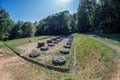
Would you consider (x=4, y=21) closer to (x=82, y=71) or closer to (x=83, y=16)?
(x=83, y=16)

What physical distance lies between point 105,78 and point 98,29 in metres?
57.6

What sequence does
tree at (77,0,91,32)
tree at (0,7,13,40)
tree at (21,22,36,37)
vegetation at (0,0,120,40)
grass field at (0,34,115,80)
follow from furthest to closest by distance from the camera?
tree at (21,22,36,37) → tree at (77,0,91,32) → tree at (0,7,13,40) → vegetation at (0,0,120,40) → grass field at (0,34,115,80)

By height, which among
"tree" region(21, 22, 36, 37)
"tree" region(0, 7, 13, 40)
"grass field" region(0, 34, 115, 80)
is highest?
"tree" region(0, 7, 13, 40)

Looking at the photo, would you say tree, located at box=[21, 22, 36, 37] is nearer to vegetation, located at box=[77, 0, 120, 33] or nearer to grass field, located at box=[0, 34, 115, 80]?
vegetation, located at box=[77, 0, 120, 33]

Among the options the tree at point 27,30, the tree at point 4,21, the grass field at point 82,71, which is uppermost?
the tree at point 4,21

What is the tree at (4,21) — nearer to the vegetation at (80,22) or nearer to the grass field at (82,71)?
the vegetation at (80,22)

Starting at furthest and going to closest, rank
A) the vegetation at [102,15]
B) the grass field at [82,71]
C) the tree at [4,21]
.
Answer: the tree at [4,21], the vegetation at [102,15], the grass field at [82,71]

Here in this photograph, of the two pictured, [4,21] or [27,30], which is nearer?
[4,21]

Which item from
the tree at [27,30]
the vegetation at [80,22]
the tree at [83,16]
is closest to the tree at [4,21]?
the vegetation at [80,22]

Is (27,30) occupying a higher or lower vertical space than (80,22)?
lower

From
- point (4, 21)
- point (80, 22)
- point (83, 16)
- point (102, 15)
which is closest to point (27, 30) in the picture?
point (4, 21)

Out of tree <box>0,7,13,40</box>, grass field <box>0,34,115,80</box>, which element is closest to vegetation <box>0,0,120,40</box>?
tree <box>0,7,13,40</box>

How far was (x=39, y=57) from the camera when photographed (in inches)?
1073

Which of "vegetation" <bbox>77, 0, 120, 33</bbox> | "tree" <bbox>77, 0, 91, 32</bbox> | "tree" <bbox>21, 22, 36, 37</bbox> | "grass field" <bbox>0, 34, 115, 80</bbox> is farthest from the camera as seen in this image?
"tree" <bbox>21, 22, 36, 37</bbox>
